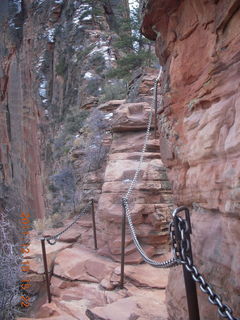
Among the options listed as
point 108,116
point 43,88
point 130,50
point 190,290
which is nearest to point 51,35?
point 43,88

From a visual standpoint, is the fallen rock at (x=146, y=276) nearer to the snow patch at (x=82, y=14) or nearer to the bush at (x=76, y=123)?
the bush at (x=76, y=123)

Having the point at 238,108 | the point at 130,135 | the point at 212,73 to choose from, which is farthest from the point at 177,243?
the point at 130,135

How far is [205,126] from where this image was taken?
2.59 meters

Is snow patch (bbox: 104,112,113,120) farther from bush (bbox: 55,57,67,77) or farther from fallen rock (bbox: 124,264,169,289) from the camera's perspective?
bush (bbox: 55,57,67,77)

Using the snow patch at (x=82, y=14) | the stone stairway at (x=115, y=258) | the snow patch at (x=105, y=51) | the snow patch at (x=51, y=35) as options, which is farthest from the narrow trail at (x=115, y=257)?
the snow patch at (x=51, y=35)

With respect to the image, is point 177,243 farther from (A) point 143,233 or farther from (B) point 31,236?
(B) point 31,236

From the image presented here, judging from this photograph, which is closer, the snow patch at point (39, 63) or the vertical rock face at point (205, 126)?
the vertical rock face at point (205, 126)

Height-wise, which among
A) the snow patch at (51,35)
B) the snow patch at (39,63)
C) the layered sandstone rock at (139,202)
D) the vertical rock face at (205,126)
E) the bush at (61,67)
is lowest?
the layered sandstone rock at (139,202)

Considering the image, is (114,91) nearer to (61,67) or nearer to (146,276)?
(61,67)

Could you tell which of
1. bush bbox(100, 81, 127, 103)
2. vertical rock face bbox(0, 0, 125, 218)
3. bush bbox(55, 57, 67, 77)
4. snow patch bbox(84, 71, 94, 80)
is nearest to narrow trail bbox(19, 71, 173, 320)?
vertical rock face bbox(0, 0, 125, 218)

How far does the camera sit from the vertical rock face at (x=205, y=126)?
2214 millimetres

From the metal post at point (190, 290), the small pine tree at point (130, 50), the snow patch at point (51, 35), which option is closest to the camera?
the metal post at point (190, 290)

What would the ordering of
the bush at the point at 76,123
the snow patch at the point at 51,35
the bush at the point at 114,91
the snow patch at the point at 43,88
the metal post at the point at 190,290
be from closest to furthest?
the metal post at the point at 190,290 → the bush at the point at 114,91 → the bush at the point at 76,123 → the snow patch at the point at 43,88 → the snow patch at the point at 51,35

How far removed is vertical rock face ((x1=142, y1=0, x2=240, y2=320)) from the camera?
87.2 inches
